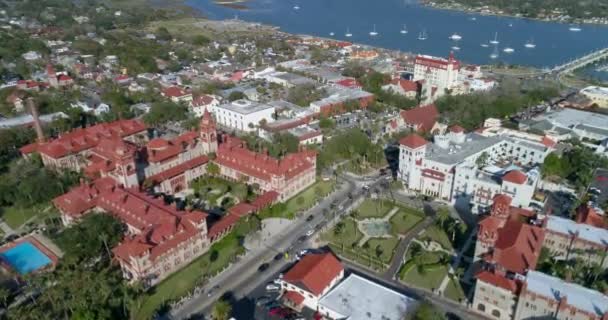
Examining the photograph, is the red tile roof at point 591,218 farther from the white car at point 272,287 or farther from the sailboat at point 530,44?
the sailboat at point 530,44

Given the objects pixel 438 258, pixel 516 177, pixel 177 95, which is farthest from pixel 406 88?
pixel 438 258

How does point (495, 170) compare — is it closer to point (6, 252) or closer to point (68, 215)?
point (68, 215)

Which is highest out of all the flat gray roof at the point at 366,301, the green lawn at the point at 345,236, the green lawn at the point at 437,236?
the flat gray roof at the point at 366,301

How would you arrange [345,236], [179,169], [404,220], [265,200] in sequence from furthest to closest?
[179,169] → [265,200] → [404,220] → [345,236]

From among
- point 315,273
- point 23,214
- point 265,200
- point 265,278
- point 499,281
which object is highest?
point 499,281

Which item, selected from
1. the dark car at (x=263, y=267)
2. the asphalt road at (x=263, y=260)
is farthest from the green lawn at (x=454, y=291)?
the dark car at (x=263, y=267)

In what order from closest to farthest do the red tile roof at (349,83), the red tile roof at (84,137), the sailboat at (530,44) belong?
the red tile roof at (84,137)
the red tile roof at (349,83)
the sailboat at (530,44)

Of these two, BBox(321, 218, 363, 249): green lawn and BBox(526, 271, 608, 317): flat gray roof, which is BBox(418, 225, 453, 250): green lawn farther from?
BBox(526, 271, 608, 317): flat gray roof

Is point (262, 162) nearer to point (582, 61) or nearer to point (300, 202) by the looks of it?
point (300, 202)
